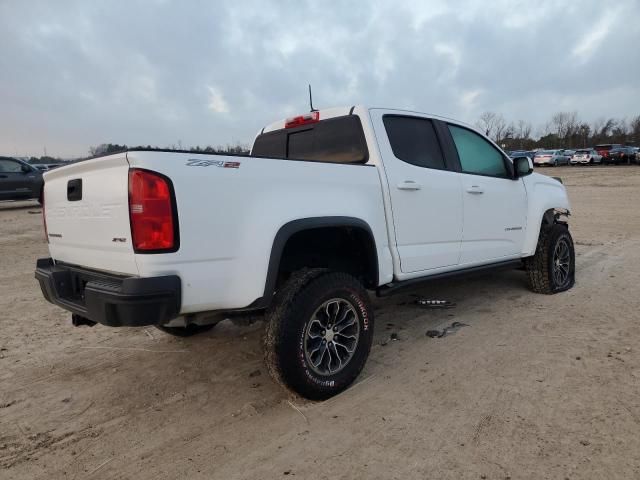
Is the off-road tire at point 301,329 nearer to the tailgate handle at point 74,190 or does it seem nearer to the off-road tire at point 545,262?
the tailgate handle at point 74,190

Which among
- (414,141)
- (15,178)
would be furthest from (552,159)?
(414,141)

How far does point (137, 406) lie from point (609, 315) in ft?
13.6

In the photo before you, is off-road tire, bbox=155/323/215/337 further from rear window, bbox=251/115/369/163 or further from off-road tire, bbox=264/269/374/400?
rear window, bbox=251/115/369/163

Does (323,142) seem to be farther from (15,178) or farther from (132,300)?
(15,178)

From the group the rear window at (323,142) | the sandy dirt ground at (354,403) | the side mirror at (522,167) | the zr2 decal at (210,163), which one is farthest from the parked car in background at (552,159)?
the zr2 decal at (210,163)

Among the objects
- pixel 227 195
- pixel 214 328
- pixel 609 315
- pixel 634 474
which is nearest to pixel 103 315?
pixel 227 195

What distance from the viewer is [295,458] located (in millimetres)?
2430

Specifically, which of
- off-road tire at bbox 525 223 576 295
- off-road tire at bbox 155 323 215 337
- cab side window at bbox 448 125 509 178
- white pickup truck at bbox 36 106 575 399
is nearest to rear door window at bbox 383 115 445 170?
white pickup truck at bbox 36 106 575 399

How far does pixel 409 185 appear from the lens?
3627 mm

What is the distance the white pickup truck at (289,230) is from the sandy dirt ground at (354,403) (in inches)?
13.8

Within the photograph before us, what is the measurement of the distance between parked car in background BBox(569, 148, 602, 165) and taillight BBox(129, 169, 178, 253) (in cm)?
4414

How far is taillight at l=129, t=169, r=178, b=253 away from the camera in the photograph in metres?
2.35

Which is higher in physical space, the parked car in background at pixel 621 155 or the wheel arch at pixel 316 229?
the parked car in background at pixel 621 155

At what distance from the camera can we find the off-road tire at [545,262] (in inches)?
204
